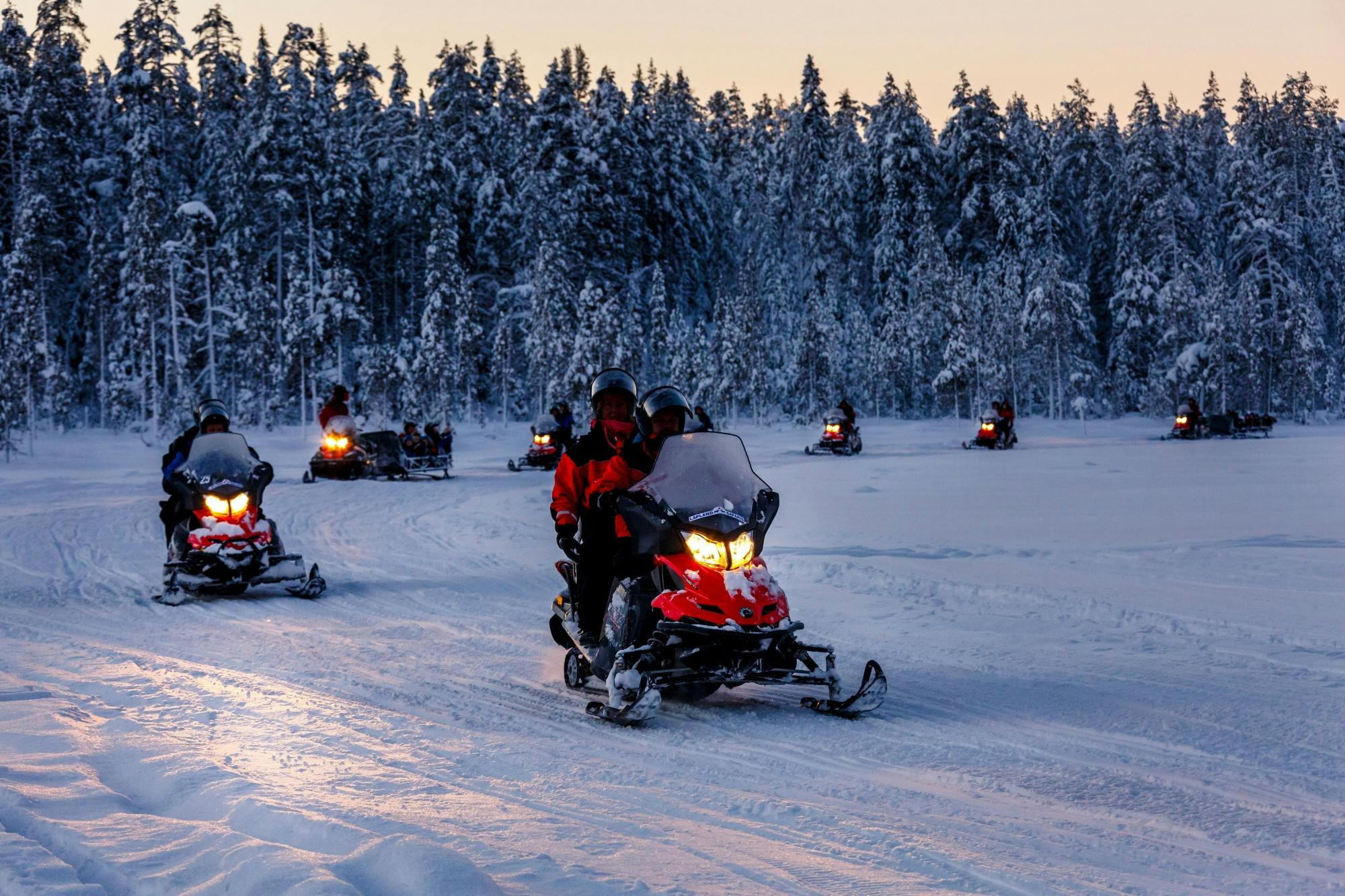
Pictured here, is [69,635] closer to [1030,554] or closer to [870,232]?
[1030,554]

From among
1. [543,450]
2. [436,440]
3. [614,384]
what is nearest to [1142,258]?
[543,450]

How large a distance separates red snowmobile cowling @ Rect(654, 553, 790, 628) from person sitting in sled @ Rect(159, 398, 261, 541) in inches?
251

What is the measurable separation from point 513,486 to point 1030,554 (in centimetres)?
1350

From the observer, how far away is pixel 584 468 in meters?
7.08

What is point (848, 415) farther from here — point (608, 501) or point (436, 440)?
point (608, 501)

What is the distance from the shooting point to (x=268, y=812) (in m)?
4.12

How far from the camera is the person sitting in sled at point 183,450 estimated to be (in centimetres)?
1120

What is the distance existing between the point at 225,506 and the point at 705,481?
20.6 ft

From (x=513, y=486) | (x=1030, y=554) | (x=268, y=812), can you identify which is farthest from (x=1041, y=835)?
(x=513, y=486)

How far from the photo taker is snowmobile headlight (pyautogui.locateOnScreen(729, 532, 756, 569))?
6230mm

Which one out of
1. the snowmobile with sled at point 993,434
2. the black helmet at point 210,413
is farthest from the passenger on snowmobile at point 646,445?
the snowmobile with sled at point 993,434

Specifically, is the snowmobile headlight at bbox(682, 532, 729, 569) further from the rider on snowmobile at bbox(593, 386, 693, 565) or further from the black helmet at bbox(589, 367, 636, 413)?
the black helmet at bbox(589, 367, 636, 413)

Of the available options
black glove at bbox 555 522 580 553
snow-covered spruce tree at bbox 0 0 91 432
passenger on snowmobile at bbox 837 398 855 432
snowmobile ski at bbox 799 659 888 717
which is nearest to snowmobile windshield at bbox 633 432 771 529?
black glove at bbox 555 522 580 553

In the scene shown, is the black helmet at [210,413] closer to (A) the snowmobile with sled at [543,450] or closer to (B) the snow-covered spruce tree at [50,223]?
(A) the snowmobile with sled at [543,450]
